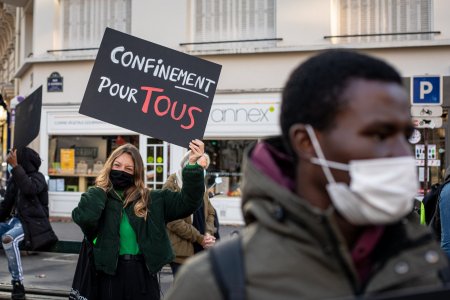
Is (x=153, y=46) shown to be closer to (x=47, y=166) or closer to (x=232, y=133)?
(x=232, y=133)

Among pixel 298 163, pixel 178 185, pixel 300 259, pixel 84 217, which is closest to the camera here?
pixel 300 259

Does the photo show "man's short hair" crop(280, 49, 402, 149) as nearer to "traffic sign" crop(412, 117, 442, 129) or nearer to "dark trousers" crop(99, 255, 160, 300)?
"dark trousers" crop(99, 255, 160, 300)

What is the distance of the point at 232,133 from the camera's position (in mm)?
14719

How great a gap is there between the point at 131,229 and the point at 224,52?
11.0 metres

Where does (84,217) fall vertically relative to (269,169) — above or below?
below

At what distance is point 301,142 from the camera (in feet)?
4.66

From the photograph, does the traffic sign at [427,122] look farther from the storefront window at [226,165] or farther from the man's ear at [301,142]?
the man's ear at [301,142]

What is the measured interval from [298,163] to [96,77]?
377cm

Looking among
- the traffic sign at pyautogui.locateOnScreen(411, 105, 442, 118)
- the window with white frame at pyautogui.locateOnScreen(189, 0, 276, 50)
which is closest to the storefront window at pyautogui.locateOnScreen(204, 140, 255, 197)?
the window with white frame at pyautogui.locateOnScreen(189, 0, 276, 50)

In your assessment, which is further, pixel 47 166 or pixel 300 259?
pixel 47 166

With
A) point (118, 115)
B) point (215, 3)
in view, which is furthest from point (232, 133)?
point (118, 115)

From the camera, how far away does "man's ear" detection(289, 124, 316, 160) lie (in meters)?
1.41

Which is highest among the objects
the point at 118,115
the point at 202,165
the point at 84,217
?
the point at 118,115

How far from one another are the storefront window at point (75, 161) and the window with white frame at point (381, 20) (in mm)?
6871
